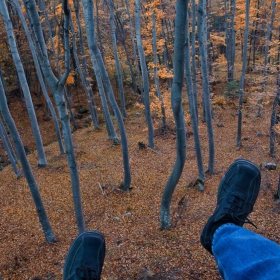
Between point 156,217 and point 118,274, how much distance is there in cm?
214

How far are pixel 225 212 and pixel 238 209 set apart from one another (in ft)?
0.81

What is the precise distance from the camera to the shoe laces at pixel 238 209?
8.99 feet

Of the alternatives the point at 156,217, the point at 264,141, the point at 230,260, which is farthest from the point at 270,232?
the point at 264,141

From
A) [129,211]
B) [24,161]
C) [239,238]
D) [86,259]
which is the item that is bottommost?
[129,211]

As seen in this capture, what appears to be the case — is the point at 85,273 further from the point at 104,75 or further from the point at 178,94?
the point at 104,75

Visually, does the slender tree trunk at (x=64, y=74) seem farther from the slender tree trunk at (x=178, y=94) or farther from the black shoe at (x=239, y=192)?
the black shoe at (x=239, y=192)

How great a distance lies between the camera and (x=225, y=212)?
8.90ft

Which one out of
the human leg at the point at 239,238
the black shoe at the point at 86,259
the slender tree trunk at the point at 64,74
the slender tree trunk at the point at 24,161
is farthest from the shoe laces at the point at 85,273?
the slender tree trunk at the point at 24,161

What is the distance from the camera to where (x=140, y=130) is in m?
15.2

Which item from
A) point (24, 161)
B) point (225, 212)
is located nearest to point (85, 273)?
point (225, 212)

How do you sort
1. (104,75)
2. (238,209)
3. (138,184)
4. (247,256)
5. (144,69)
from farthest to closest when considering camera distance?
(144,69) → (138,184) → (104,75) → (238,209) → (247,256)

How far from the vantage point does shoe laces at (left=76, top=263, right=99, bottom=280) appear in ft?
9.07

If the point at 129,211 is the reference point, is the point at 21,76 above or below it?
above

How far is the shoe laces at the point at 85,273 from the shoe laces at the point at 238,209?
1.70 meters
